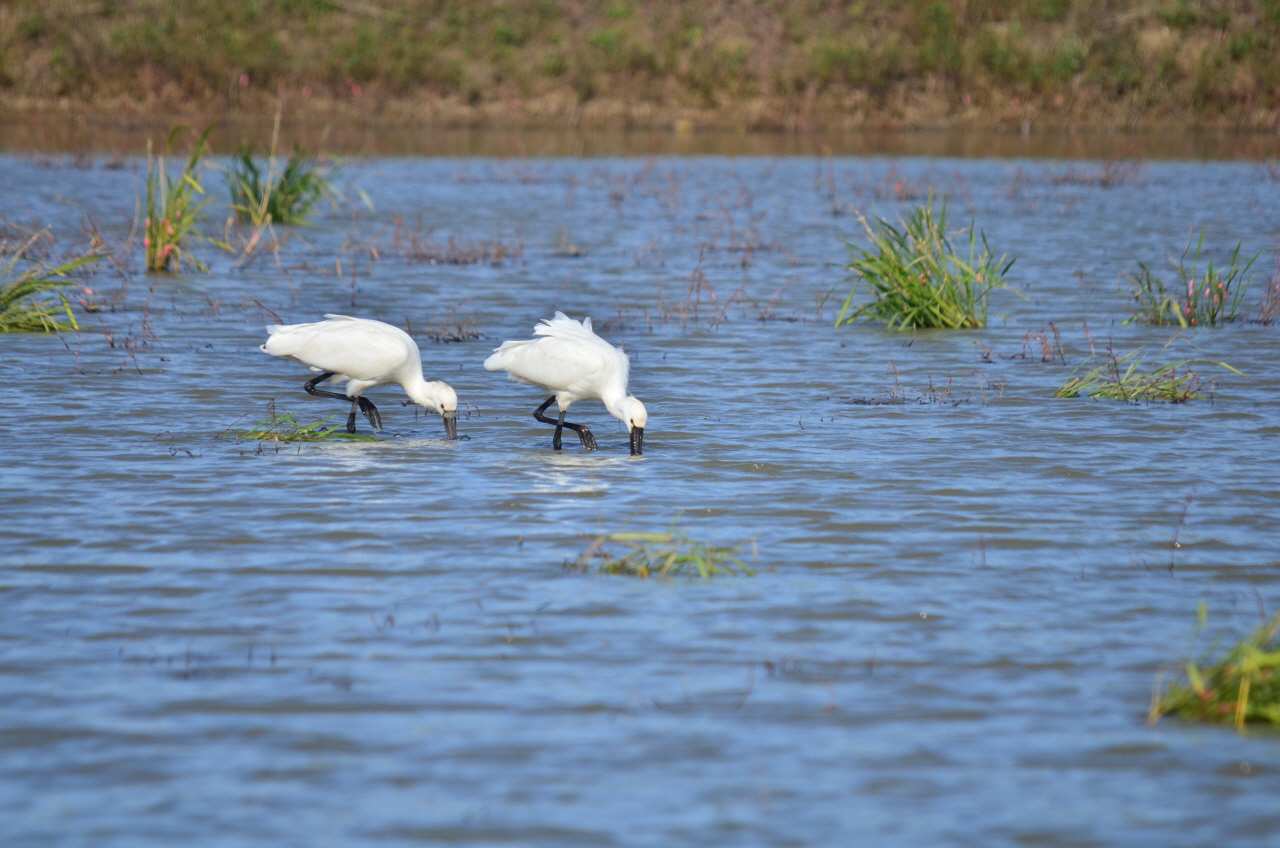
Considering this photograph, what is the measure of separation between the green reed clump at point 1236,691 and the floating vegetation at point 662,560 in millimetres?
1777

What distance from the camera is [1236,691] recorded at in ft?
14.4

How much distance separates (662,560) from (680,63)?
3010cm

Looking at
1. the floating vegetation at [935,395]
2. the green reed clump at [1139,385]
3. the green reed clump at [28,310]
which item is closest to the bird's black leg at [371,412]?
the floating vegetation at [935,395]

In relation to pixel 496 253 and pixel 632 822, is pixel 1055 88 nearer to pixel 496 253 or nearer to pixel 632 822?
pixel 496 253

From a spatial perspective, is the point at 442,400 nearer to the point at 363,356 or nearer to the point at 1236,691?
the point at 363,356

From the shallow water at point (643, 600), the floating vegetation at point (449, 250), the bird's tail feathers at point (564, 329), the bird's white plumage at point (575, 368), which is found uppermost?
the floating vegetation at point (449, 250)

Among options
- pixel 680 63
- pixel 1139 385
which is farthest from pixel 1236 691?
pixel 680 63

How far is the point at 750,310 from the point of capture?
12859mm

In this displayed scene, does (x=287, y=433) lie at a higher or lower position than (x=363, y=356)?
lower

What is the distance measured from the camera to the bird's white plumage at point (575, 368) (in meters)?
7.87

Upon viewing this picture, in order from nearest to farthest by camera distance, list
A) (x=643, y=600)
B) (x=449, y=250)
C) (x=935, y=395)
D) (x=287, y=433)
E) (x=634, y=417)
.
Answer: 1. (x=643, y=600)
2. (x=634, y=417)
3. (x=287, y=433)
4. (x=935, y=395)
5. (x=449, y=250)

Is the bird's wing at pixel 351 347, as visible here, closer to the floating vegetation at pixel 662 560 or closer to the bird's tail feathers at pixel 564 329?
the bird's tail feathers at pixel 564 329

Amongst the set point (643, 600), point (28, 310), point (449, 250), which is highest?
point (449, 250)

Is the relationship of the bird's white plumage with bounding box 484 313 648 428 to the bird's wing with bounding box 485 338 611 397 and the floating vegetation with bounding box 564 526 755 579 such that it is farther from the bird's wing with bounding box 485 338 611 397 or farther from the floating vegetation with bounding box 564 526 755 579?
the floating vegetation with bounding box 564 526 755 579
